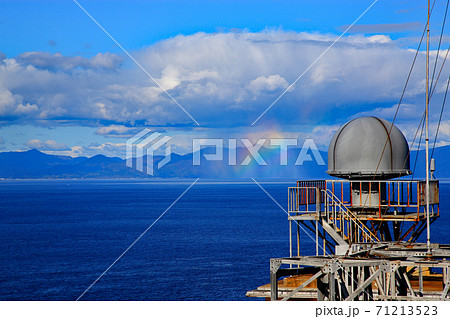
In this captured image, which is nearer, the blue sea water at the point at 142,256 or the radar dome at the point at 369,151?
the radar dome at the point at 369,151

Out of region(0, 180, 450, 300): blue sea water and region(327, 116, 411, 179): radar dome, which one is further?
region(0, 180, 450, 300): blue sea water

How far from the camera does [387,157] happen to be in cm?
3769

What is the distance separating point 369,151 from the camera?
124ft

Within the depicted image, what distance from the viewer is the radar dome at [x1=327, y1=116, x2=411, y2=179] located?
3766cm

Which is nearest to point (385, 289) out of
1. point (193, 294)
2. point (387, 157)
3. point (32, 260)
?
point (387, 157)

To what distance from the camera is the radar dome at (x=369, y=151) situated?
37656 millimetres

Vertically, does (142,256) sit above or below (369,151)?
below

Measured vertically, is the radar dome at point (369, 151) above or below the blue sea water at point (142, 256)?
above

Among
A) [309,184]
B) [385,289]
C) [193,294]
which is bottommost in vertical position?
[193,294]

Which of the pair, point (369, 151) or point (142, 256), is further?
point (142, 256)
